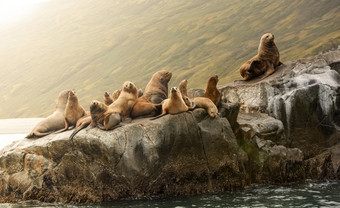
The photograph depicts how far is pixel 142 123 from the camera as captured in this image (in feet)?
29.1

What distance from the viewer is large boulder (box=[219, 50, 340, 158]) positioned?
10070mm

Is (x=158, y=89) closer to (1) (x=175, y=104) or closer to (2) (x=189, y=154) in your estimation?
(1) (x=175, y=104)

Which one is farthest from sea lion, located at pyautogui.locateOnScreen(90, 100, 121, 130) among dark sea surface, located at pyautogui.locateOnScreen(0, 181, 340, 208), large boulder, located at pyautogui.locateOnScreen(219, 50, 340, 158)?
large boulder, located at pyautogui.locateOnScreen(219, 50, 340, 158)

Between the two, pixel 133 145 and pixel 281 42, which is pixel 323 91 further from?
pixel 281 42

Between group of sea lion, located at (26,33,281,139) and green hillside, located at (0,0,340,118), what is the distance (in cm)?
897

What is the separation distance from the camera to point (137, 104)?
9.88 m

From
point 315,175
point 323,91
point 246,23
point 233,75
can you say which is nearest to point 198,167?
point 315,175

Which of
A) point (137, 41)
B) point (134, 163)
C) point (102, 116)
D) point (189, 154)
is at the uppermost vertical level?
point (137, 41)

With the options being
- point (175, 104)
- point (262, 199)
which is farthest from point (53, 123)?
point (262, 199)

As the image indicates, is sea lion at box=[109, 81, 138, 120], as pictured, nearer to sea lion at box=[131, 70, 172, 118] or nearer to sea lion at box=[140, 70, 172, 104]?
sea lion at box=[131, 70, 172, 118]

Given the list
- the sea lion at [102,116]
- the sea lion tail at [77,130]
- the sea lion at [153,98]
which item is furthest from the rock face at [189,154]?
the sea lion at [153,98]

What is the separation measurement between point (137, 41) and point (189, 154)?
27.5 meters

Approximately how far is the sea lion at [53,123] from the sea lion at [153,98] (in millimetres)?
1977

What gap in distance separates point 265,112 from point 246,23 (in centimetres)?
1798
